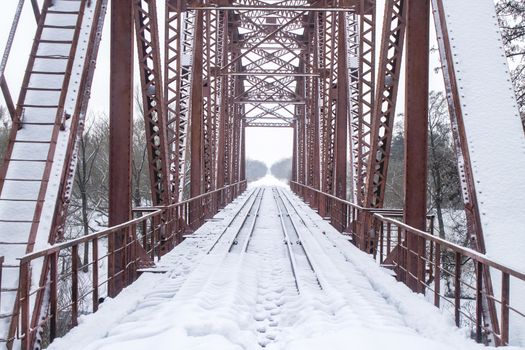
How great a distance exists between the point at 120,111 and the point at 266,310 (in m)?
4.03

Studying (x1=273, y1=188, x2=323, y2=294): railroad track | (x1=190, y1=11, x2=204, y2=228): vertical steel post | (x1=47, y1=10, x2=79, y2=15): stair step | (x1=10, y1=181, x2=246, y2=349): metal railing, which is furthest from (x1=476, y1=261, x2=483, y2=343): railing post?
(x1=190, y1=11, x2=204, y2=228): vertical steel post

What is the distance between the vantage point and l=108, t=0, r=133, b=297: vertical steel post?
8.62m

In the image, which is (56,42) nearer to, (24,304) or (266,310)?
(24,304)

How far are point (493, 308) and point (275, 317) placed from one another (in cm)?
232

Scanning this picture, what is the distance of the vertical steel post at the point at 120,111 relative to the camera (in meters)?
8.62

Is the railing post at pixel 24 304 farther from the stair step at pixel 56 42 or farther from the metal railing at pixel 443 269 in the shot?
the metal railing at pixel 443 269

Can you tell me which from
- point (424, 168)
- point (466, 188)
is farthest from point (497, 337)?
point (424, 168)

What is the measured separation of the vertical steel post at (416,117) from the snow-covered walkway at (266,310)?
105 centimetres

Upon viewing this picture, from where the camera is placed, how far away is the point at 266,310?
663 cm

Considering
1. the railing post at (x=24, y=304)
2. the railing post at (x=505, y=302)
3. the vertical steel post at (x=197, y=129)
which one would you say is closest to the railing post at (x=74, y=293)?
the railing post at (x=24, y=304)

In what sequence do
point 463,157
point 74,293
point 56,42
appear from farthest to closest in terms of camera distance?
point 56,42
point 74,293
point 463,157

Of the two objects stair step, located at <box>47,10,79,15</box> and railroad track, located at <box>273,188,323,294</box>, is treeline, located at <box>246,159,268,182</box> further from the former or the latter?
stair step, located at <box>47,10,79,15</box>

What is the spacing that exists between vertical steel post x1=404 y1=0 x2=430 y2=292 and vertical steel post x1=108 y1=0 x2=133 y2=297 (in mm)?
4185

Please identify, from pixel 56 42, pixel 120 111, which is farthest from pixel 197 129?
pixel 56 42
